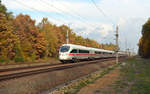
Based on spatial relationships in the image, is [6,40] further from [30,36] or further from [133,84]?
[133,84]

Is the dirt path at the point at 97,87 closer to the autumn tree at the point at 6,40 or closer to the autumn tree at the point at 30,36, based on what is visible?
the autumn tree at the point at 6,40

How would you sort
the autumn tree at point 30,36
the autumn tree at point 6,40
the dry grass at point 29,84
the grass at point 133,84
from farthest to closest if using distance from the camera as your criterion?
the autumn tree at point 30,36, the autumn tree at point 6,40, the grass at point 133,84, the dry grass at point 29,84

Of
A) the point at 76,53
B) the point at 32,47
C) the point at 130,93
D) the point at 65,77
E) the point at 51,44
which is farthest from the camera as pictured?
the point at 51,44

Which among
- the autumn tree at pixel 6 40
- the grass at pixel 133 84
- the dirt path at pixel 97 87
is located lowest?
the dirt path at pixel 97 87

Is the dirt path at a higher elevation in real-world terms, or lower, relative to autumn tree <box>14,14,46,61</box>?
lower

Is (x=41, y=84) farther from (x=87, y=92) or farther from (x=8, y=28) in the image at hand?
(x=8, y=28)

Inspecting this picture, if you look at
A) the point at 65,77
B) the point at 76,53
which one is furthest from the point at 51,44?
the point at 65,77

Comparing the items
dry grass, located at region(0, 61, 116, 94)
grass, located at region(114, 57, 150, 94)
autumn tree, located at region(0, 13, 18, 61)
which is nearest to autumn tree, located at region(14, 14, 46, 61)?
autumn tree, located at region(0, 13, 18, 61)

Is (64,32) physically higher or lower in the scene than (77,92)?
higher

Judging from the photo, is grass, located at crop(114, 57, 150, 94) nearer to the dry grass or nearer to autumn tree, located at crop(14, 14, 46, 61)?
the dry grass

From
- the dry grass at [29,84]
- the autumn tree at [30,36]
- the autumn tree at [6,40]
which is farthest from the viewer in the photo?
the autumn tree at [30,36]

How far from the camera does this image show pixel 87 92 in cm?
995

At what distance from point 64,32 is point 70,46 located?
2145 inches

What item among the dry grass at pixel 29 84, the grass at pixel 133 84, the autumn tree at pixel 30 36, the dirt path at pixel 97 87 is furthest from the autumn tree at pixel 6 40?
the dirt path at pixel 97 87
